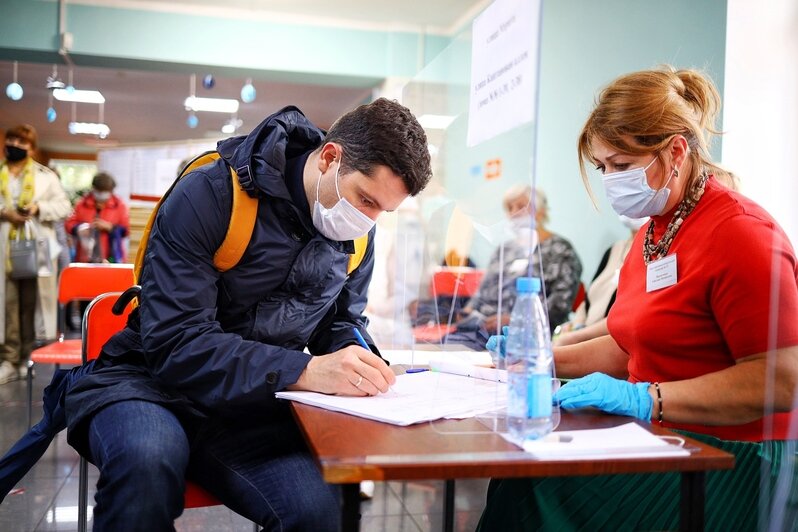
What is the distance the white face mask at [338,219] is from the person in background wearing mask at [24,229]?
13.2 ft

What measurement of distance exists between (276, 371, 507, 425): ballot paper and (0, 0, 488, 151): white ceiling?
489 centimetres

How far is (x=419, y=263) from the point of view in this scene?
182 cm

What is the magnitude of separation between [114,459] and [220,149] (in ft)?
2.23

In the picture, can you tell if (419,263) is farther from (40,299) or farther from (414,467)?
(40,299)

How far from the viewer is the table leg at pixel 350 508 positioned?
0.90 m

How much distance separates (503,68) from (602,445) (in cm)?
56

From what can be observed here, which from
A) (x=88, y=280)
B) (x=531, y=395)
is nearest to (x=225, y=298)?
(x=531, y=395)

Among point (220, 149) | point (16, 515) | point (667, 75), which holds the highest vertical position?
point (667, 75)

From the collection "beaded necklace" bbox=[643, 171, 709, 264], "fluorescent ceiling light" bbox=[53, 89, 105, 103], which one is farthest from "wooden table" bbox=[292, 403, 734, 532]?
"fluorescent ceiling light" bbox=[53, 89, 105, 103]

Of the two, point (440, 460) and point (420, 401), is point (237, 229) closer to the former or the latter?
point (420, 401)

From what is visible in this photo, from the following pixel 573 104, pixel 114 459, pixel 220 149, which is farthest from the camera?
pixel 573 104

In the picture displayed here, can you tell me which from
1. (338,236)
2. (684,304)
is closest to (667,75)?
(684,304)

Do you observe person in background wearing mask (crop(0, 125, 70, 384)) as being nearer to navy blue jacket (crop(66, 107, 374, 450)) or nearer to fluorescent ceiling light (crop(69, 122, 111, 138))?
navy blue jacket (crop(66, 107, 374, 450))

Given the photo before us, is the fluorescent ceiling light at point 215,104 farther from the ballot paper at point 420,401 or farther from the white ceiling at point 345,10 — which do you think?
the ballot paper at point 420,401
